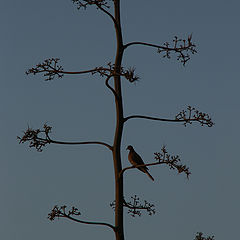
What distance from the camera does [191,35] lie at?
8789mm

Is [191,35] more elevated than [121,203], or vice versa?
[191,35]

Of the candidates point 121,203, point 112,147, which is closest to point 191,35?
point 112,147

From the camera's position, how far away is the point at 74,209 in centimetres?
780

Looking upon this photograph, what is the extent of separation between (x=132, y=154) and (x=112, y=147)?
1606mm

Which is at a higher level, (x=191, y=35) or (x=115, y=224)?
(x=191, y=35)

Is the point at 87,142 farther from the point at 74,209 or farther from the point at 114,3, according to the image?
the point at 114,3

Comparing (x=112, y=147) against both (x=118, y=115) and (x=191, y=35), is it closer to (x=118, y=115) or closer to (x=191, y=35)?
(x=118, y=115)

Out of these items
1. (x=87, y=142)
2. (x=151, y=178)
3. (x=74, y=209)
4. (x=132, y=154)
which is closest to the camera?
(x=74, y=209)

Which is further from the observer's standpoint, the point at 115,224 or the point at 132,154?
the point at 132,154

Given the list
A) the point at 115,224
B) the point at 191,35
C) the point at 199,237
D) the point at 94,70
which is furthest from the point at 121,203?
the point at 191,35

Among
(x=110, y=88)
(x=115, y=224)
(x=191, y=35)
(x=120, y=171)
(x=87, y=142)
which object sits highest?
(x=191, y=35)

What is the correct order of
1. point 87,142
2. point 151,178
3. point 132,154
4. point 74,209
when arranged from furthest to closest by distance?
point 132,154
point 151,178
point 87,142
point 74,209

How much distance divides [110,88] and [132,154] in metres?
1.89

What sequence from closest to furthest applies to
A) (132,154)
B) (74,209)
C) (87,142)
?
(74,209), (87,142), (132,154)
